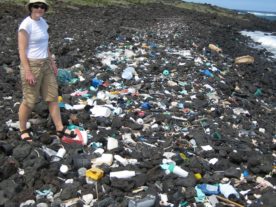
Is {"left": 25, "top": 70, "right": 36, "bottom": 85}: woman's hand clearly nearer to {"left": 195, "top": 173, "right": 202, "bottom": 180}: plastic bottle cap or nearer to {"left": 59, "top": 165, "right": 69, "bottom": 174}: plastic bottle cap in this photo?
{"left": 59, "top": 165, "right": 69, "bottom": 174}: plastic bottle cap

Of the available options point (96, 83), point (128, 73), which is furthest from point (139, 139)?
point (128, 73)

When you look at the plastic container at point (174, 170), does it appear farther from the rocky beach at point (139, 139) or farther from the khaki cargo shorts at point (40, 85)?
the khaki cargo shorts at point (40, 85)

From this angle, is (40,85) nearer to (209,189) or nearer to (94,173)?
(94,173)

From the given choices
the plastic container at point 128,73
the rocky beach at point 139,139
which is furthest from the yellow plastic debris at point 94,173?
the plastic container at point 128,73

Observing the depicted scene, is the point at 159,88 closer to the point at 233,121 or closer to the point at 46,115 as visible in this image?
the point at 233,121

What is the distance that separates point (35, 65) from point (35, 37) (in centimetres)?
41

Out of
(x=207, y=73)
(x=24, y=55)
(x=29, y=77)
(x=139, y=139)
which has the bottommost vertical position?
(x=207, y=73)

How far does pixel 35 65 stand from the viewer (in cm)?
559

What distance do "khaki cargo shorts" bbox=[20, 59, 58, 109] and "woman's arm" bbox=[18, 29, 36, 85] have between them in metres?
0.09

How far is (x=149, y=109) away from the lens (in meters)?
8.04

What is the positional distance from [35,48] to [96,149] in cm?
172

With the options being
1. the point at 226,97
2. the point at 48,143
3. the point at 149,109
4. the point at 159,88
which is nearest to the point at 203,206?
the point at 48,143

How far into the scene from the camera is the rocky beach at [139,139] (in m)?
4.91

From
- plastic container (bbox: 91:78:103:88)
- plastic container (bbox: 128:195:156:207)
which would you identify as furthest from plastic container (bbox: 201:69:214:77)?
plastic container (bbox: 128:195:156:207)
